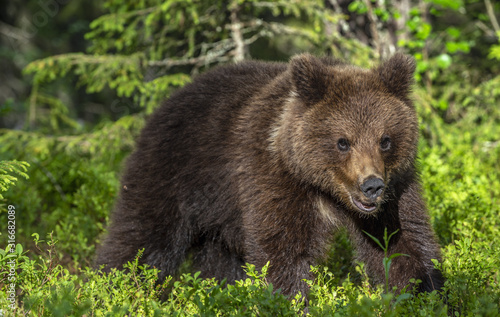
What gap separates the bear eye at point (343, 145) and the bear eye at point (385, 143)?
0.96 ft

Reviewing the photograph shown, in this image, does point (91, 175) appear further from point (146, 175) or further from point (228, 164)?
point (228, 164)

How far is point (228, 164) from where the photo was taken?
5262 mm

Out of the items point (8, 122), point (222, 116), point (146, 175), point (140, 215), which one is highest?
point (222, 116)

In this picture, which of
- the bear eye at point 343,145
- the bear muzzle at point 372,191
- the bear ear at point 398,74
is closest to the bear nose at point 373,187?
the bear muzzle at point 372,191

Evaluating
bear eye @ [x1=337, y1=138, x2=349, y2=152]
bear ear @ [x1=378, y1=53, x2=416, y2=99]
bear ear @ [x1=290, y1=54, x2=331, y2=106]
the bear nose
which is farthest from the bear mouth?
bear ear @ [x1=378, y1=53, x2=416, y2=99]

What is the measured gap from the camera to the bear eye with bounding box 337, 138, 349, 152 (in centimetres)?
464

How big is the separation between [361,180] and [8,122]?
61.9 ft

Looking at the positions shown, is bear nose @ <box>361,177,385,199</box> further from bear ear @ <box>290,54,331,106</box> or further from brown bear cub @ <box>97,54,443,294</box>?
bear ear @ <box>290,54,331,106</box>

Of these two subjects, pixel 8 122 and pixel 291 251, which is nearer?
pixel 291 251

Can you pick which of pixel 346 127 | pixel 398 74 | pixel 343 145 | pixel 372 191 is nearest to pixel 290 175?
pixel 343 145

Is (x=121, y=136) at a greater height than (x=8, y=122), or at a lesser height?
greater

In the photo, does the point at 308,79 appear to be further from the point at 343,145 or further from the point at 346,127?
the point at 343,145

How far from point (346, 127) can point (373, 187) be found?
62 centimetres

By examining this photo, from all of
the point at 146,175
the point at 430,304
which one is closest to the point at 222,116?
the point at 146,175
